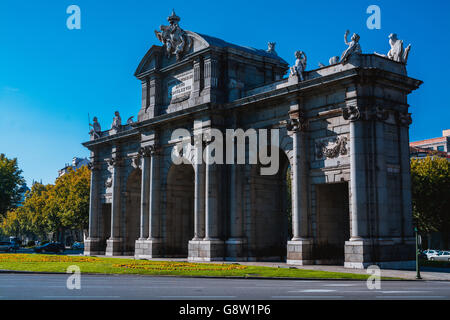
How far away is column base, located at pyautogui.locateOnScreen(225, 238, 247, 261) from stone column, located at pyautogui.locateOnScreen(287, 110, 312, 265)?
4.72 meters

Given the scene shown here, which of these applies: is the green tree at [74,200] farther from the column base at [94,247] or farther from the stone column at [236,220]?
the stone column at [236,220]

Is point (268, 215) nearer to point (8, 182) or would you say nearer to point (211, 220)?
point (211, 220)

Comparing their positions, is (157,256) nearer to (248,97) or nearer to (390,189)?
(248,97)

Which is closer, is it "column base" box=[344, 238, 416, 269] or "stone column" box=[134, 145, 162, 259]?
"column base" box=[344, 238, 416, 269]

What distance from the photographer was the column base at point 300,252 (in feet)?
99.3

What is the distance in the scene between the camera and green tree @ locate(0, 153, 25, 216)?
6650 centimetres

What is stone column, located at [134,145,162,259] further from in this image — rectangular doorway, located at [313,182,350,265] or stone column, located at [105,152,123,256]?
rectangular doorway, located at [313,182,350,265]

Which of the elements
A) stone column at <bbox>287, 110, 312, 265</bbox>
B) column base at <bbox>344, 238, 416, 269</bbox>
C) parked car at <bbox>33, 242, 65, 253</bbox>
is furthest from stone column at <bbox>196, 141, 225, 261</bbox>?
parked car at <bbox>33, 242, 65, 253</bbox>

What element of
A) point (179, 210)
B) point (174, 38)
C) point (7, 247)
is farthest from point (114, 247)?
point (7, 247)

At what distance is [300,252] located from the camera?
1194 inches

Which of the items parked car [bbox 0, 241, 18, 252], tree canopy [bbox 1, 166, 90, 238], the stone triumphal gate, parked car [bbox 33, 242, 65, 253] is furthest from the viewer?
tree canopy [bbox 1, 166, 90, 238]

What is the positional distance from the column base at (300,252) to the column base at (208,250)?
5.95 meters

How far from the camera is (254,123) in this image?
117 feet
